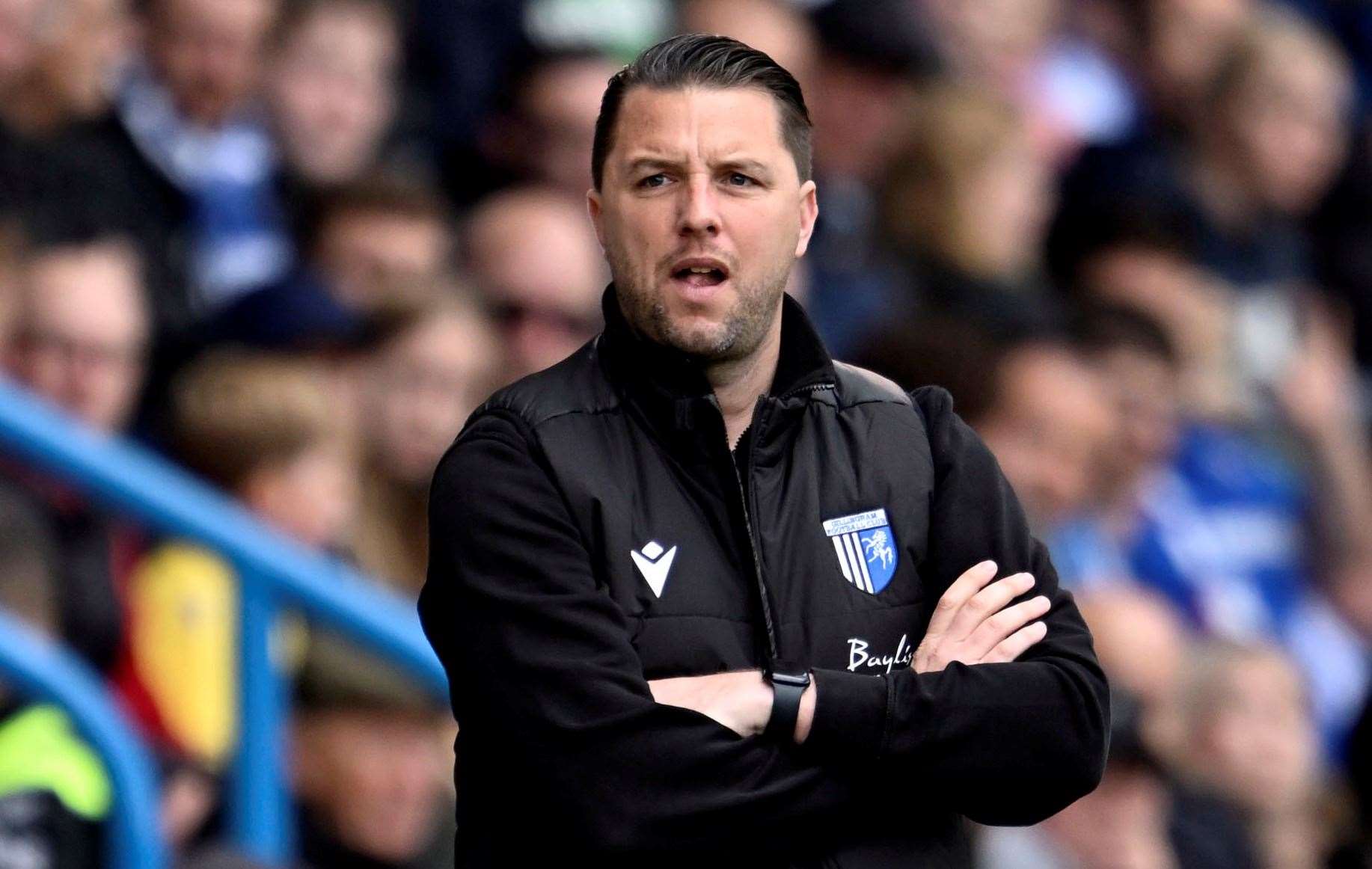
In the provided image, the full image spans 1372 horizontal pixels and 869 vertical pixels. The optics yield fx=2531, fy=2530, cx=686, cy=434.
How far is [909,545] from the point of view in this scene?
273cm

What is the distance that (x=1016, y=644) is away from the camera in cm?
272

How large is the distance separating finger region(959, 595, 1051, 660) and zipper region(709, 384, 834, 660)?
0.23 m

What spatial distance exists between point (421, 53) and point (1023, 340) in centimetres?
180

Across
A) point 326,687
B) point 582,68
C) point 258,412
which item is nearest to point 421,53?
point 582,68

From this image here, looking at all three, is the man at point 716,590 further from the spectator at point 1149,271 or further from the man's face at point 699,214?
the spectator at point 1149,271

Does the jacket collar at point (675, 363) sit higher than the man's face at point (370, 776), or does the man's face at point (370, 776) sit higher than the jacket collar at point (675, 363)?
the jacket collar at point (675, 363)

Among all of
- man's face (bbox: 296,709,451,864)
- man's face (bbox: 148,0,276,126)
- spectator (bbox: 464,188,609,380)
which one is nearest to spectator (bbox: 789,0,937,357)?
spectator (bbox: 464,188,609,380)

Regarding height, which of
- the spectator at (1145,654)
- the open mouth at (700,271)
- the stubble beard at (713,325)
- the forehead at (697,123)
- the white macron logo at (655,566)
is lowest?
the spectator at (1145,654)

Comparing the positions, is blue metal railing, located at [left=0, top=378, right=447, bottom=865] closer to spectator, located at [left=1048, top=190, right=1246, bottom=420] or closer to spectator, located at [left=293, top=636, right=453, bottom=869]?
spectator, located at [left=293, top=636, right=453, bottom=869]

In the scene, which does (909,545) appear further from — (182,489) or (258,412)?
(258,412)

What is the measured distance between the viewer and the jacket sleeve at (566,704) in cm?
254

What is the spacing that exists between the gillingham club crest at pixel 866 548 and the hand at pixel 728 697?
0.16 metres

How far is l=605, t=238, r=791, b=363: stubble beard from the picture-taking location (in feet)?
8.67

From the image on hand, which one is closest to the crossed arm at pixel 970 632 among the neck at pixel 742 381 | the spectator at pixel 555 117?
the neck at pixel 742 381
